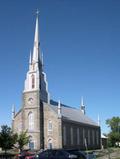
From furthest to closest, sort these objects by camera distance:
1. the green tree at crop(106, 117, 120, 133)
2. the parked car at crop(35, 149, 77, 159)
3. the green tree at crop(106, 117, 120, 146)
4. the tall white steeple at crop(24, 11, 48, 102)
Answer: the green tree at crop(106, 117, 120, 133), the green tree at crop(106, 117, 120, 146), the tall white steeple at crop(24, 11, 48, 102), the parked car at crop(35, 149, 77, 159)

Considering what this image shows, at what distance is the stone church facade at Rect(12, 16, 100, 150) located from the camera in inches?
2805

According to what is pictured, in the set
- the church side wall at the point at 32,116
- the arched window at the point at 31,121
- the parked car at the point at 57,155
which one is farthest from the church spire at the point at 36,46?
the parked car at the point at 57,155

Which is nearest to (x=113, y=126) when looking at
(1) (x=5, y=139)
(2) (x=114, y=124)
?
(2) (x=114, y=124)

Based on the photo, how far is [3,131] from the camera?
180 ft

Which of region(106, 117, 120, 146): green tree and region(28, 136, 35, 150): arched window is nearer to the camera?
region(28, 136, 35, 150): arched window

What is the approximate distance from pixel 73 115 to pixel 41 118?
1388cm

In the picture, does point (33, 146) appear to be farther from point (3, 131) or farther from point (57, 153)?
point (57, 153)

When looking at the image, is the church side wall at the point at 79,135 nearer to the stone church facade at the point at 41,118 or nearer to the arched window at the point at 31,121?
the stone church facade at the point at 41,118

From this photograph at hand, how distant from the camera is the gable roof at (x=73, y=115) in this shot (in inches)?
3035

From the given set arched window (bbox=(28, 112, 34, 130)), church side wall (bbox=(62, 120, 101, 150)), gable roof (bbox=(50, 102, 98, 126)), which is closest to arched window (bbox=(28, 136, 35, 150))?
arched window (bbox=(28, 112, 34, 130))

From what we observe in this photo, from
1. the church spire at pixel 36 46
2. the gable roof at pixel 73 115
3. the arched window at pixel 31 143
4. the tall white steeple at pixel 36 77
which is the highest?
the church spire at pixel 36 46

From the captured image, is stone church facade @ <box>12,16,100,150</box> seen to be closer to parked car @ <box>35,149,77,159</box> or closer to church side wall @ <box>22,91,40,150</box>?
church side wall @ <box>22,91,40,150</box>

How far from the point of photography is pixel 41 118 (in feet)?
240

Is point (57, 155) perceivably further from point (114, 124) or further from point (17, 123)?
point (114, 124)
